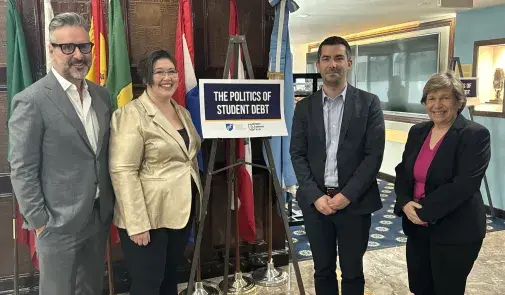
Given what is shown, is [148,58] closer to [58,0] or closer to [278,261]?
[58,0]

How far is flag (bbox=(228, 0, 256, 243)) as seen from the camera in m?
2.80

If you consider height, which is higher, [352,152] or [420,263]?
[352,152]

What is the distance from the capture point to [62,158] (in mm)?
1588

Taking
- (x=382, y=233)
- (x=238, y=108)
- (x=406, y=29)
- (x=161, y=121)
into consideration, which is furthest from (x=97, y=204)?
(x=406, y=29)

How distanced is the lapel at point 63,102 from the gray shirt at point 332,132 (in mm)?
1123

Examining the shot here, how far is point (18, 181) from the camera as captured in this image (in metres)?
1.53

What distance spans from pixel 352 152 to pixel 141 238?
1.06 m

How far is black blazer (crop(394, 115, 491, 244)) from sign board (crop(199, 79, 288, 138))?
815 millimetres

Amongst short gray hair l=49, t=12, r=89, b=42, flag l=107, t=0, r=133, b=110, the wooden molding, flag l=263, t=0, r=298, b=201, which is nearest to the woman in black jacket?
flag l=263, t=0, r=298, b=201

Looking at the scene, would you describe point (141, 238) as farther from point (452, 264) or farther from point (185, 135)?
point (452, 264)

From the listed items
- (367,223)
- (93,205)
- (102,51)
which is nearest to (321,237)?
(367,223)

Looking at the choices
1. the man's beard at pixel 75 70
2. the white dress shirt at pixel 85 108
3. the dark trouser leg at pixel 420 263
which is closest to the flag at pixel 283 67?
the dark trouser leg at pixel 420 263

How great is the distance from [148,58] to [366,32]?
611 cm

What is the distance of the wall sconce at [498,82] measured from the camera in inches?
174
